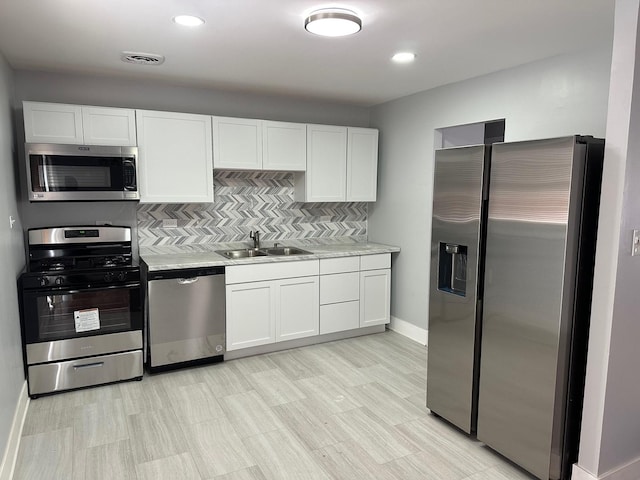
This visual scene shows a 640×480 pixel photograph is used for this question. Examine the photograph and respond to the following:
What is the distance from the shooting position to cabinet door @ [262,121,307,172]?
13.5 ft

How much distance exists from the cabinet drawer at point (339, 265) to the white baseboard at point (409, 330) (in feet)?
2.62

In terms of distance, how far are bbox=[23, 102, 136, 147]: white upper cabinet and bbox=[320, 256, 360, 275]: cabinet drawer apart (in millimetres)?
1987

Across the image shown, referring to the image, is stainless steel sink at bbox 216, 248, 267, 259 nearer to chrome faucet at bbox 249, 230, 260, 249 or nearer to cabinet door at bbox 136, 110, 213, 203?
chrome faucet at bbox 249, 230, 260, 249

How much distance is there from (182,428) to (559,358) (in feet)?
7.40

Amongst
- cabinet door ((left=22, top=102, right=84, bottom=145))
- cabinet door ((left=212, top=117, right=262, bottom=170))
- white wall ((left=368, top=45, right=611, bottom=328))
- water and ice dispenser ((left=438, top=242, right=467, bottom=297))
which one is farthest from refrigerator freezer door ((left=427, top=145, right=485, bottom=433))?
cabinet door ((left=22, top=102, right=84, bottom=145))

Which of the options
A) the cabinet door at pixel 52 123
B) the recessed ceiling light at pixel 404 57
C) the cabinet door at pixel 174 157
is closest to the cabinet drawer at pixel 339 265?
the cabinet door at pixel 174 157

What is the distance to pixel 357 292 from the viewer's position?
441 centimetres

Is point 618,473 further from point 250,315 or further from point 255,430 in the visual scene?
point 250,315

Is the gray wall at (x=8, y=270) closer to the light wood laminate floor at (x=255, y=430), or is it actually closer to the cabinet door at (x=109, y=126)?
the light wood laminate floor at (x=255, y=430)

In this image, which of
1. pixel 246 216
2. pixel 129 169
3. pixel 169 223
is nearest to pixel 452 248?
pixel 246 216

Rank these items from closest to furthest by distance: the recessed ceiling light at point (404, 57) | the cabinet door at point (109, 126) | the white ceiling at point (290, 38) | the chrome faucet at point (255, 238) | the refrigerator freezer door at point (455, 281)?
the white ceiling at point (290, 38)
the refrigerator freezer door at point (455, 281)
the recessed ceiling light at point (404, 57)
the cabinet door at point (109, 126)
the chrome faucet at point (255, 238)

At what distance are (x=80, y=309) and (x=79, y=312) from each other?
0.02 m

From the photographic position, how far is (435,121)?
13.2 ft

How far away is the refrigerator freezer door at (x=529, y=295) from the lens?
6.94 feet
